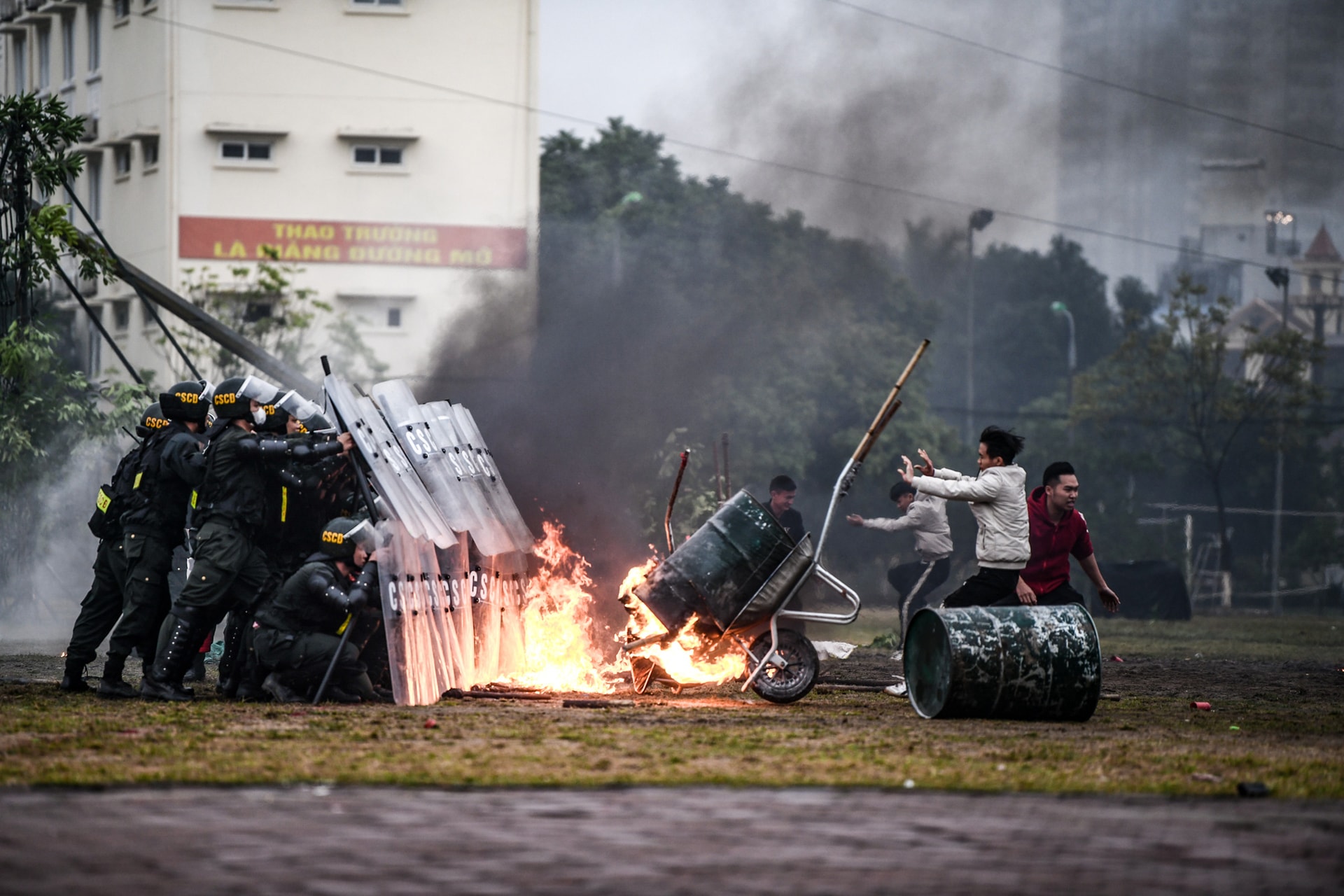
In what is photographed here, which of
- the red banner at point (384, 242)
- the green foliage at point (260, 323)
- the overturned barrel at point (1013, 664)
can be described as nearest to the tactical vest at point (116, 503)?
the overturned barrel at point (1013, 664)

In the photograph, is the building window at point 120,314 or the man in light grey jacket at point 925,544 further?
Answer: the building window at point 120,314

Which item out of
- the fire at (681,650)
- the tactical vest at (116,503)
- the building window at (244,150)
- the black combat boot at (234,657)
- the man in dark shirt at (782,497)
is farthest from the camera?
the building window at (244,150)

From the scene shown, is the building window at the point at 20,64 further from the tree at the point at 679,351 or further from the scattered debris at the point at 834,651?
the scattered debris at the point at 834,651

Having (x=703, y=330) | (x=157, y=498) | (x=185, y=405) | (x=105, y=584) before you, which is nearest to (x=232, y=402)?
(x=185, y=405)

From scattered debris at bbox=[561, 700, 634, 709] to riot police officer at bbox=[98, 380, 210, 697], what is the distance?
2.72m

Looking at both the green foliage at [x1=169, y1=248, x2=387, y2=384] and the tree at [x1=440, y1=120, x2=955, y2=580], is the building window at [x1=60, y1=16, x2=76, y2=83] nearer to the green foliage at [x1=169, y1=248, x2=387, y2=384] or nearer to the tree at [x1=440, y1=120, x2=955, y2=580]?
the green foliage at [x1=169, y1=248, x2=387, y2=384]

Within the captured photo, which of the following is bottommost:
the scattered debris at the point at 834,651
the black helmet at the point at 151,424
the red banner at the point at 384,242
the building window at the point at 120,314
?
the scattered debris at the point at 834,651

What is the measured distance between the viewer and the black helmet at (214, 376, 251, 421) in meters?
10.0

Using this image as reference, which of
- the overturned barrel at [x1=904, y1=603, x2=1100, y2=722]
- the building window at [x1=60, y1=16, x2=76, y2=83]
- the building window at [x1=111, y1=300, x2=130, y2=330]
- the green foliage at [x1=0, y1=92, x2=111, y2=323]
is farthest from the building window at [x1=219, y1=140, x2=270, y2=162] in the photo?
the overturned barrel at [x1=904, y1=603, x2=1100, y2=722]

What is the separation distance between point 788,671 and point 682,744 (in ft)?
7.84

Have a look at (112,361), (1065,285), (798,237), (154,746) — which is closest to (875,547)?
(798,237)

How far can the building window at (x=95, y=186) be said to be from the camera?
3638 centimetres

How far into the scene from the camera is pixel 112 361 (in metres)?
36.3

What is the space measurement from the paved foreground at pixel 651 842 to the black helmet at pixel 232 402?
4.45 meters
